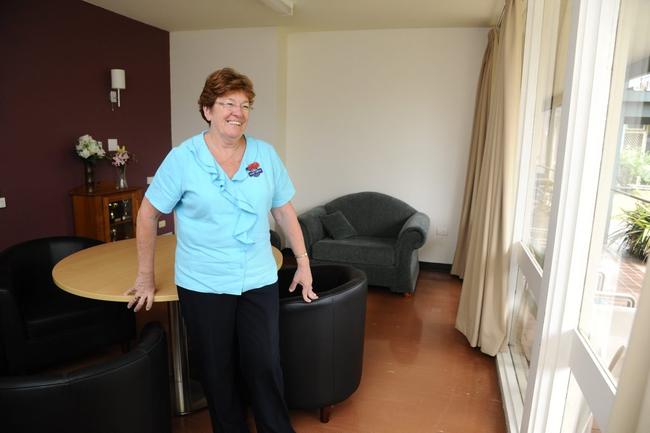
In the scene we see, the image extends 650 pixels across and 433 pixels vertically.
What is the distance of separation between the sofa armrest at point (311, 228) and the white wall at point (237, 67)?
0.92 m

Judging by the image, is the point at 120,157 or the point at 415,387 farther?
the point at 120,157

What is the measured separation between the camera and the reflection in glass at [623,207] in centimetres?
123

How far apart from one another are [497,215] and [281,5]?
8.10 feet

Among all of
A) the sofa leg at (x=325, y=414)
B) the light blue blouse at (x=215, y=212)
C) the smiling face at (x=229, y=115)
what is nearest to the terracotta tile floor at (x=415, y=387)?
the sofa leg at (x=325, y=414)

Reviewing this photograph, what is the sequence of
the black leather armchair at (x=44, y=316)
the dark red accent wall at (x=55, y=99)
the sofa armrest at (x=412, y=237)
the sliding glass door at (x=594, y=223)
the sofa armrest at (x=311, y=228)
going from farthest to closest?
the sofa armrest at (x=311, y=228) < the sofa armrest at (x=412, y=237) < the dark red accent wall at (x=55, y=99) < the black leather armchair at (x=44, y=316) < the sliding glass door at (x=594, y=223)

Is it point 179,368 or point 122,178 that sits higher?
point 122,178

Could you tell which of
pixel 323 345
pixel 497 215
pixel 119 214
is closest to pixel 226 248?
pixel 323 345

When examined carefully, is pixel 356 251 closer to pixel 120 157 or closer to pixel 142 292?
pixel 120 157

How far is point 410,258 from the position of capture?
4133 mm

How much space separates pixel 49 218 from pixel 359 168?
3.05 meters

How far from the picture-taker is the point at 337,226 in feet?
15.2

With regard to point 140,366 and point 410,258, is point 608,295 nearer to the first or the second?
point 140,366

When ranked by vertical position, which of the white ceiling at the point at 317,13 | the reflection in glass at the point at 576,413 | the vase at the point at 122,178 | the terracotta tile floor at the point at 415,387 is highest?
the white ceiling at the point at 317,13

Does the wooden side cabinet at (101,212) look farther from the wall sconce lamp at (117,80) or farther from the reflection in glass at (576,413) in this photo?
the reflection in glass at (576,413)
